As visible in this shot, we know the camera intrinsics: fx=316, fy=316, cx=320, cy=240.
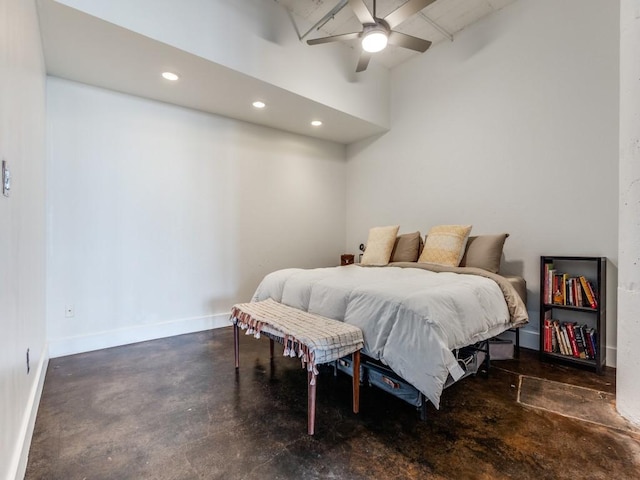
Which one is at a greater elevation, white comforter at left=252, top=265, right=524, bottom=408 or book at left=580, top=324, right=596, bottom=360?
white comforter at left=252, top=265, right=524, bottom=408

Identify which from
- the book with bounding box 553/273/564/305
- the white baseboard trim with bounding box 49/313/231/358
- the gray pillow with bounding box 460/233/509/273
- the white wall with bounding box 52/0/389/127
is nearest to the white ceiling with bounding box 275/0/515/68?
the white wall with bounding box 52/0/389/127

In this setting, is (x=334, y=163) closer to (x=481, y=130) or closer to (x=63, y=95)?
(x=481, y=130)

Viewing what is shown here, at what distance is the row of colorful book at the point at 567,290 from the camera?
2.55 meters

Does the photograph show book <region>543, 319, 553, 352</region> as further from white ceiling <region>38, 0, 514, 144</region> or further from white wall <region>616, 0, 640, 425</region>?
white ceiling <region>38, 0, 514, 144</region>

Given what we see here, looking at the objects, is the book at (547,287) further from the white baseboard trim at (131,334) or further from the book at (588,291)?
the white baseboard trim at (131,334)

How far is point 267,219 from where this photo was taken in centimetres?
421

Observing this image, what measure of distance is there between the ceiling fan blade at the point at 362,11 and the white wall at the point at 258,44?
98 cm

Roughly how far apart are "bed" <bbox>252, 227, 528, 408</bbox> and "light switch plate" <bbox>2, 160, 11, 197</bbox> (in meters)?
1.77

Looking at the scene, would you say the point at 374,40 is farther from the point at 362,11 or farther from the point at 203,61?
the point at 203,61

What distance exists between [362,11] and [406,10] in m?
0.33

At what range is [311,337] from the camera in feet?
5.74

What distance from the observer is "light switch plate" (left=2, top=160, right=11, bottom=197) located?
1.20 meters

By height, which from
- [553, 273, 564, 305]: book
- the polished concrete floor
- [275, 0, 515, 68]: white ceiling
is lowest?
the polished concrete floor

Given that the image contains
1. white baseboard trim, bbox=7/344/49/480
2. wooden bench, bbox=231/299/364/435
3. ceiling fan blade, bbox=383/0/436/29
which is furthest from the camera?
ceiling fan blade, bbox=383/0/436/29
